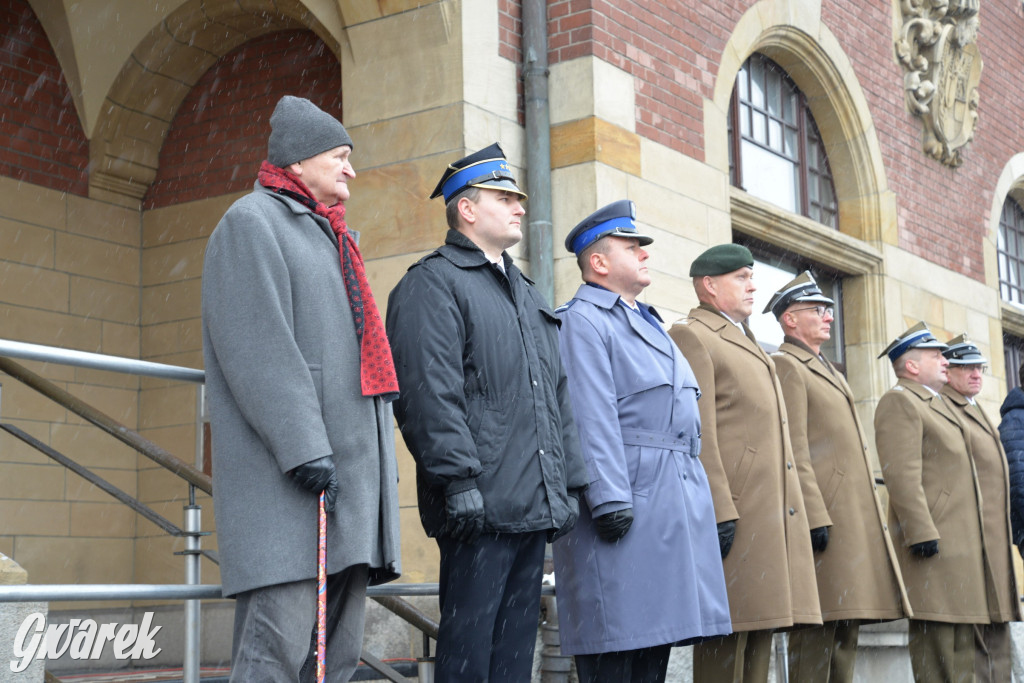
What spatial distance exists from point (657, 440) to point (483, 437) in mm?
1044

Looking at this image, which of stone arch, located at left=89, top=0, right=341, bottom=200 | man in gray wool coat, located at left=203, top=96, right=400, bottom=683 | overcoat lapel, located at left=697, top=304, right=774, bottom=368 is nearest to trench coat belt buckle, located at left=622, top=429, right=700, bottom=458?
overcoat lapel, located at left=697, top=304, right=774, bottom=368

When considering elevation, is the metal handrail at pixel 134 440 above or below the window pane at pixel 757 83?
below

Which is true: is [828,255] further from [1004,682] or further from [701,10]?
[1004,682]

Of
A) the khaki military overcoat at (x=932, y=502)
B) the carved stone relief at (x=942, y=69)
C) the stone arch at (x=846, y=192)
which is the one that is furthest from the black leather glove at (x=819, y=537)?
Result: the carved stone relief at (x=942, y=69)

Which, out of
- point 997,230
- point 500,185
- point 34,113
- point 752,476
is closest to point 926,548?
point 752,476

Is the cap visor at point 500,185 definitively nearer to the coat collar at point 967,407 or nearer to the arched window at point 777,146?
the coat collar at point 967,407

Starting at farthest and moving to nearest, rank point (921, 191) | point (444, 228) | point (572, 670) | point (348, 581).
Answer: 1. point (921, 191)
2. point (444, 228)
3. point (572, 670)
4. point (348, 581)

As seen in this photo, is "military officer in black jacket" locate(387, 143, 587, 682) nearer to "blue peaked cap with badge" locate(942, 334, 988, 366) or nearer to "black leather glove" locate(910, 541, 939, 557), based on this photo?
"black leather glove" locate(910, 541, 939, 557)

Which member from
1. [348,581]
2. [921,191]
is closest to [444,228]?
[348,581]

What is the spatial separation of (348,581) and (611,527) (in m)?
1.31

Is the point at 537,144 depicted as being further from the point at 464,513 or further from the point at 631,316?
the point at 464,513

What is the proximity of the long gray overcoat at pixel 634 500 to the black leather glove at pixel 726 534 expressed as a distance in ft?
0.99

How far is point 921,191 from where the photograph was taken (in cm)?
1173

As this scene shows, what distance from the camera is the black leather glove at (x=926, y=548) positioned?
6887 millimetres
